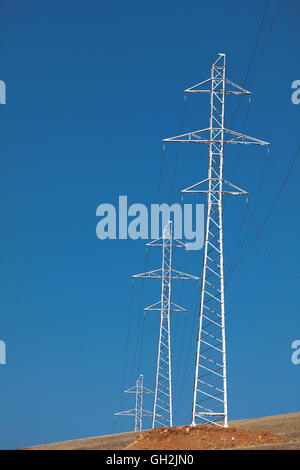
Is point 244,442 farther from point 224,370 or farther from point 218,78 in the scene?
point 218,78

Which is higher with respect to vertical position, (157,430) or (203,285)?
(203,285)

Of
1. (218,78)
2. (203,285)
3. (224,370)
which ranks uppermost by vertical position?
(218,78)

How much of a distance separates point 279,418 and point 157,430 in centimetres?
2833
